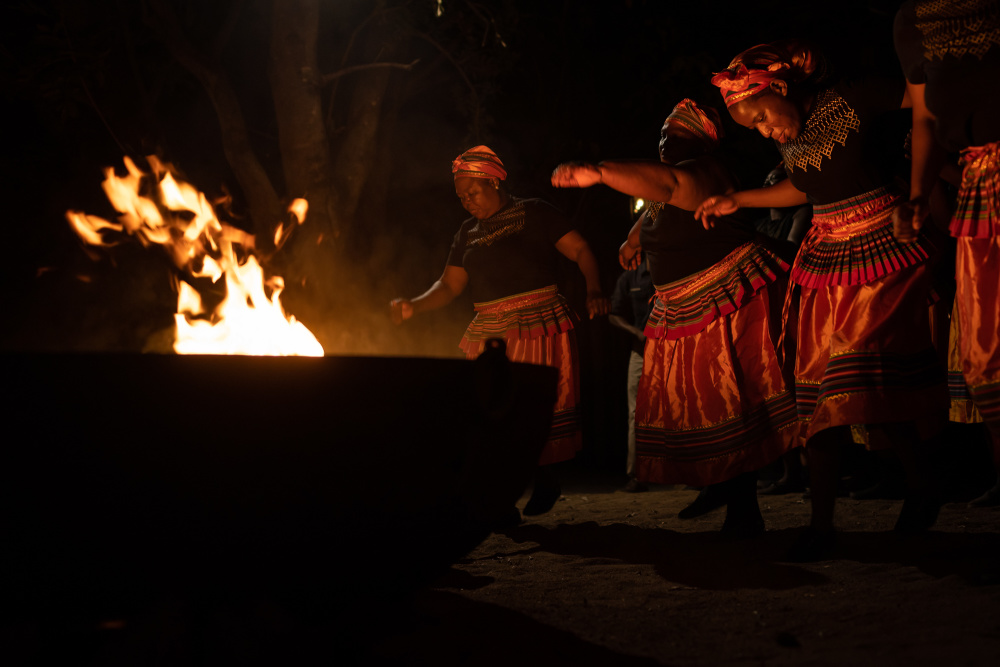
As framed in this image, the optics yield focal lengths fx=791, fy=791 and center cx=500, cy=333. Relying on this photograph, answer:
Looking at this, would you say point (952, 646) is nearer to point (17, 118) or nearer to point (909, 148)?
point (909, 148)

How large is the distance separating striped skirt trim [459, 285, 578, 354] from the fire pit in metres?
2.47

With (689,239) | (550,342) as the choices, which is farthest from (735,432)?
(550,342)

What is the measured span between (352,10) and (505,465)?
308 inches

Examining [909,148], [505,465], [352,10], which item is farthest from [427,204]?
[505,465]

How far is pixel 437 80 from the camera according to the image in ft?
29.7

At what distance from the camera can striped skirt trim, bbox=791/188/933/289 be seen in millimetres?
3035

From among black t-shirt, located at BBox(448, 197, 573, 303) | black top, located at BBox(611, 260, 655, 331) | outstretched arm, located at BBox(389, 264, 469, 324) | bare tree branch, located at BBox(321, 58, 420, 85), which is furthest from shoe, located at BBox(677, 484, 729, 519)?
bare tree branch, located at BBox(321, 58, 420, 85)

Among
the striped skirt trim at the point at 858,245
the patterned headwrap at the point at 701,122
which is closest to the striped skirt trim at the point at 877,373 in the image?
the striped skirt trim at the point at 858,245

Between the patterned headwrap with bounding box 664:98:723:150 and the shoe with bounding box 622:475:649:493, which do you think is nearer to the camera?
the patterned headwrap with bounding box 664:98:723:150

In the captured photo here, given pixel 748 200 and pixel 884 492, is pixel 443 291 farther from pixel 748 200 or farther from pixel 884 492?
pixel 884 492

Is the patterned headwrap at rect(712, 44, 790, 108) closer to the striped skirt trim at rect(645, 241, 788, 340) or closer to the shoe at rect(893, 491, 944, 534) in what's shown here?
the striped skirt trim at rect(645, 241, 788, 340)

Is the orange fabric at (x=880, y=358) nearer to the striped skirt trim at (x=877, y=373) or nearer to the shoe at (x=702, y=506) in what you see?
the striped skirt trim at (x=877, y=373)

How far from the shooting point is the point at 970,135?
8.19ft

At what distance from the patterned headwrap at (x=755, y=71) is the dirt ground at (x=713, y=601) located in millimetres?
1867
